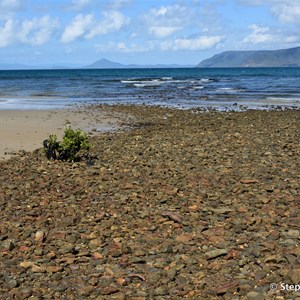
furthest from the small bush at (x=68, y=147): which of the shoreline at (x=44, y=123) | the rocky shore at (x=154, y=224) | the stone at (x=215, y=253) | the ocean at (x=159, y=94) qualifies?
the ocean at (x=159, y=94)

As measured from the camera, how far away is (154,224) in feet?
25.5

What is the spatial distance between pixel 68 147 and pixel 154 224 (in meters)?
5.62

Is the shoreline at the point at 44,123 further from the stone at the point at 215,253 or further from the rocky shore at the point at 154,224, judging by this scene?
the stone at the point at 215,253

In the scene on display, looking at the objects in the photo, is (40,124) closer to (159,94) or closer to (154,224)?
(154,224)

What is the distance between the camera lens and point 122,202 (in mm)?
8914

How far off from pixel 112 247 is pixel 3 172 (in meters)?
5.56

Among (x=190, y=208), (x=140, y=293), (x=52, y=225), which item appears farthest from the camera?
(x=190, y=208)

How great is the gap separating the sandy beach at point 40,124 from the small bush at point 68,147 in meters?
1.75

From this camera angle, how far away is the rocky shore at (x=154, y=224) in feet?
19.1

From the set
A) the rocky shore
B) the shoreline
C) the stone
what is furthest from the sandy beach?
the stone

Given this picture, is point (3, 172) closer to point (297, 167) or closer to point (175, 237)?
point (175, 237)

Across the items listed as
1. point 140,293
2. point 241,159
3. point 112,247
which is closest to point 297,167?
point 241,159

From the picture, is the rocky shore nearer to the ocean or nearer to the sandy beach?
the sandy beach

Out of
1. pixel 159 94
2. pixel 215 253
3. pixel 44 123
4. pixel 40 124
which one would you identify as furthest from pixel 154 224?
pixel 159 94
